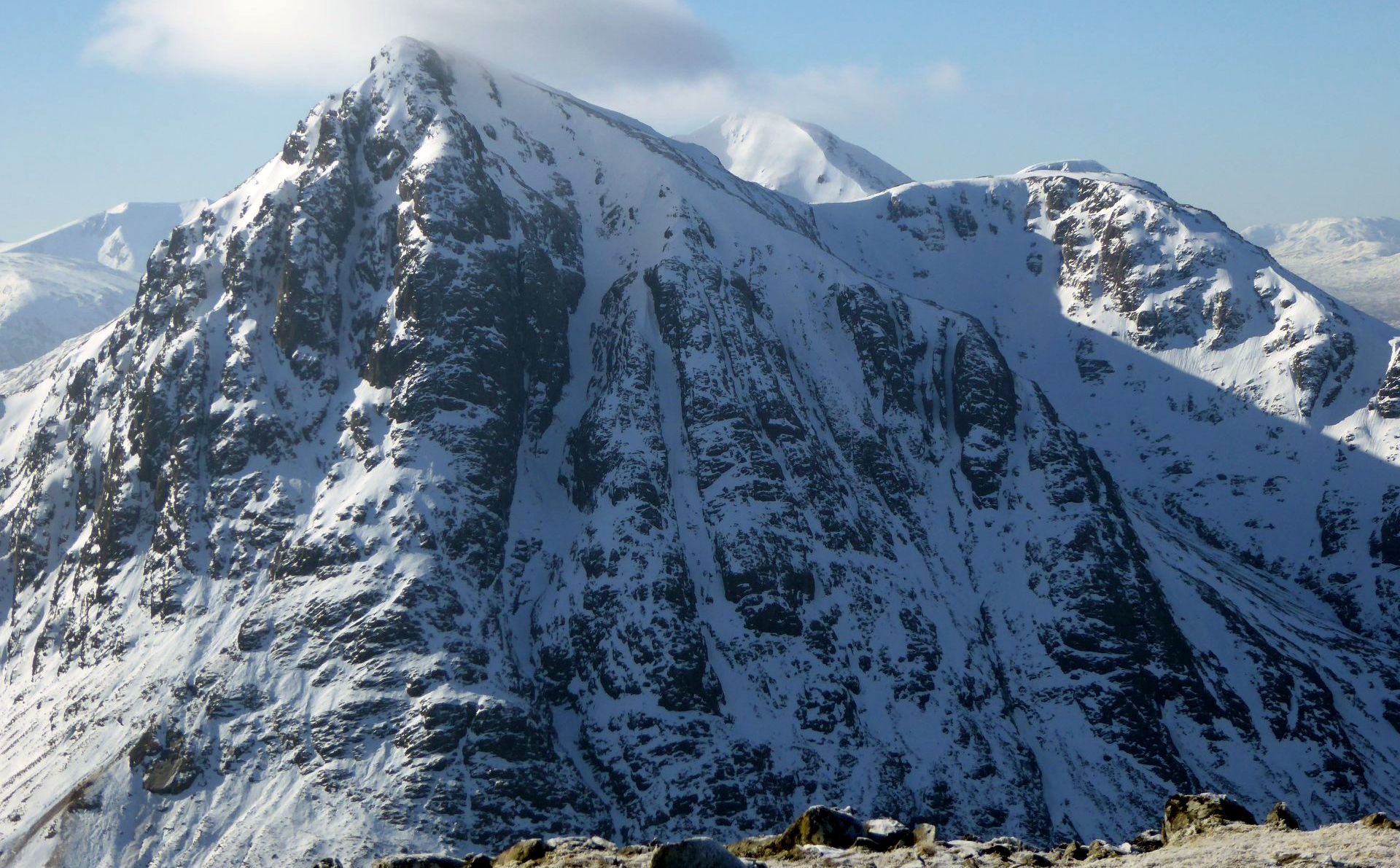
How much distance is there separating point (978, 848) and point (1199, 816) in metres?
8.60

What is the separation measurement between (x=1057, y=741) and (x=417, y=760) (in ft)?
307

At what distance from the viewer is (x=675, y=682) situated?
568 feet

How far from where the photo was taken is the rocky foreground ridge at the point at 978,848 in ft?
126

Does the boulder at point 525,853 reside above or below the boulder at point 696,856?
below

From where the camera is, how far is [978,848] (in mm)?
48281

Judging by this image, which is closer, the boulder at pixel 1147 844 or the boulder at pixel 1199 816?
the boulder at pixel 1199 816

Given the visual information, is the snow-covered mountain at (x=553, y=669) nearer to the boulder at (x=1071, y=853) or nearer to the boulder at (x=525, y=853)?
the boulder at (x=525, y=853)

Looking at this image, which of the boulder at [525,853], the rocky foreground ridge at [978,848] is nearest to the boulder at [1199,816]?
the rocky foreground ridge at [978,848]

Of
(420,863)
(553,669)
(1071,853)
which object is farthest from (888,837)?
(553,669)

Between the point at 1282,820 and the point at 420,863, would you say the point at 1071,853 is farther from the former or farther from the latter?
the point at 420,863

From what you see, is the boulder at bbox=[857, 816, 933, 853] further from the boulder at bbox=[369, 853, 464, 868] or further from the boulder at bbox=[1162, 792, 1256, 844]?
the boulder at bbox=[369, 853, 464, 868]

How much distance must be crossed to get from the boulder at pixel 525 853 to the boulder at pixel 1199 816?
81.3 feet

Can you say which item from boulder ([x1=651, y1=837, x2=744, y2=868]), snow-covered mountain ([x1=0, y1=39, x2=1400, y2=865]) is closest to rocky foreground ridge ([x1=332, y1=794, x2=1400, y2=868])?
boulder ([x1=651, y1=837, x2=744, y2=868])

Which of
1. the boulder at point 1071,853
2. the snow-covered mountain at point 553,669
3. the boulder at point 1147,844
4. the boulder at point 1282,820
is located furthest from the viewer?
the snow-covered mountain at point 553,669
